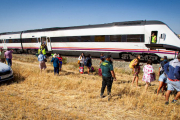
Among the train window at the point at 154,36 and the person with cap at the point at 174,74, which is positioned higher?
the train window at the point at 154,36

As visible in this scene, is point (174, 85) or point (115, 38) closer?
point (174, 85)

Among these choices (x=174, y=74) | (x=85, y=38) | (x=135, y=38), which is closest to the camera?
(x=174, y=74)

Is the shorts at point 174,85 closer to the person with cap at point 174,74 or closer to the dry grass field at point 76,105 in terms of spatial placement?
the person with cap at point 174,74

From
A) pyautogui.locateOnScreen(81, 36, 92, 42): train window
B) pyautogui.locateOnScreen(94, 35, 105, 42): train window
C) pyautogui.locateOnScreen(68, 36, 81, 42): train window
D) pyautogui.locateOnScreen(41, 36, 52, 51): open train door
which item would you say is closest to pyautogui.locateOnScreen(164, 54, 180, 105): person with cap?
pyautogui.locateOnScreen(94, 35, 105, 42): train window

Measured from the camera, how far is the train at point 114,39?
11344 millimetres

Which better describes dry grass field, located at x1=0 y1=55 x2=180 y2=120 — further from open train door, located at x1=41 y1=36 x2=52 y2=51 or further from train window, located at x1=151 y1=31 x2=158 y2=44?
open train door, located at x1=41 y1=36 x2=52 y2=51

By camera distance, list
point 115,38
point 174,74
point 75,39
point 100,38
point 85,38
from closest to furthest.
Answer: point 174,74 → point 115,38 → point 100,38 → point 85,38 → point 75,39

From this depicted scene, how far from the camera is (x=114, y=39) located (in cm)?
1302

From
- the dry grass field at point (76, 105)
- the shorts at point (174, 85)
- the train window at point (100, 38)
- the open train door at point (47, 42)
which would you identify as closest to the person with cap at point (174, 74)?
the shorts at point (174, 85)

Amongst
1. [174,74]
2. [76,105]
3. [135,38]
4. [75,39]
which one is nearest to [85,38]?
[75,39]

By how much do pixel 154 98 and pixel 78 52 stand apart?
11.5m

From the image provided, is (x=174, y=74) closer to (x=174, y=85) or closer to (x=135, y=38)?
(x=174, y=85)

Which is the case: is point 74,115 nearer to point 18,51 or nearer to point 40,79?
point 40,79

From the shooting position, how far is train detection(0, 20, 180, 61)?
11344mm
